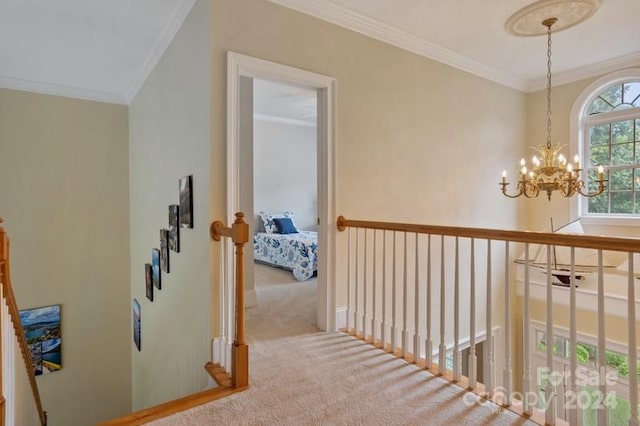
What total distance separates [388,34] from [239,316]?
8.89ft

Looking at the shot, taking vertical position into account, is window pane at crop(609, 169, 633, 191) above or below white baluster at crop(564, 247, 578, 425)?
above

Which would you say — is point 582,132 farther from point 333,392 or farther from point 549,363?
point 333,392

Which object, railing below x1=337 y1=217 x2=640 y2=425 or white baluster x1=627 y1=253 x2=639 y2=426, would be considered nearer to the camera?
white baluster x1=627 y1=253 x2=639 y2=426

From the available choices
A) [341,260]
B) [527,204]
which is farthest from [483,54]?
[341,260]

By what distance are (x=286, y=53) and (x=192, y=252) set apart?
1.67m

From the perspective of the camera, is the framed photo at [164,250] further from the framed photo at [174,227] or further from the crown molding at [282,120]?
the crown molding at [282,120]

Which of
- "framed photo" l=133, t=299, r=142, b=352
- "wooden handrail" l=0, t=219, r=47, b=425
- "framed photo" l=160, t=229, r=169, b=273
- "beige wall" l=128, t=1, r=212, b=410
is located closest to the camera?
"wooden handrail" l=0, t=219, r=47, b=425

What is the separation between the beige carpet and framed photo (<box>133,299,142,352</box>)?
2537 millimetres

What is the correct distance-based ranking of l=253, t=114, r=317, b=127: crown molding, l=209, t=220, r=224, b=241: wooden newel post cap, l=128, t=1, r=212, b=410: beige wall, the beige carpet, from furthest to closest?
1. l=253, t=114, r=317, b=127: crown molding
2. l=128, t=1, r=212, b=410: beige wall
3. l=209, t=220, r=224, b=241: wooden newel post cap
4. the beige carpet

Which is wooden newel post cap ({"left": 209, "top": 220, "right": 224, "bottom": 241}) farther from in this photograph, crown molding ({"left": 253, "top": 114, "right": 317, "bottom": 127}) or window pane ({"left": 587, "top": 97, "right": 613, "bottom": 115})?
crown molding ({"left": 253, "top": 114, "right": 317, "bottom": 127})

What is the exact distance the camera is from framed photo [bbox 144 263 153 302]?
12.8ft

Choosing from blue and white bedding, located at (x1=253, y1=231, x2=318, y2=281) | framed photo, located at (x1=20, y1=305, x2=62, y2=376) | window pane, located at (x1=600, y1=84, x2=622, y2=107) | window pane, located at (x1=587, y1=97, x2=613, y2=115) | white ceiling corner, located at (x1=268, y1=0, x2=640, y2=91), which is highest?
white ceiling corner, located at (x1=268, y1=0, x2=640, y2=91)

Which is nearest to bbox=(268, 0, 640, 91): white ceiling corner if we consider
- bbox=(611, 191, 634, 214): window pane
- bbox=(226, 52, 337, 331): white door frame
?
bbox=(226, 52, 337, 331): white door frame

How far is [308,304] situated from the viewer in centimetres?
361
